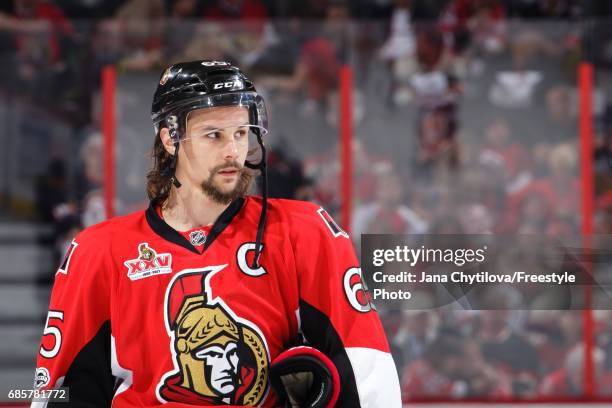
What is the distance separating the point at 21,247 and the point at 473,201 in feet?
4.77

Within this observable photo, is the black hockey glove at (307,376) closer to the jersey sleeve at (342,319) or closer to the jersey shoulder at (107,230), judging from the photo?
the jersey sleeve at (342,319)

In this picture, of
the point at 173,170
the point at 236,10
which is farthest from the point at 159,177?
the point at 236,10

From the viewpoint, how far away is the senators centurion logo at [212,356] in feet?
5.20

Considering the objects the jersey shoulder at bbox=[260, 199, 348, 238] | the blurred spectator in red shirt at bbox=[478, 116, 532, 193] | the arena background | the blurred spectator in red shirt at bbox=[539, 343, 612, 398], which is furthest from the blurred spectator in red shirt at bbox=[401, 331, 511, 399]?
the jersey shoulder at bbox=[260, 199, 348, 238]

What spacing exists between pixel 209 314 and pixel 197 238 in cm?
13

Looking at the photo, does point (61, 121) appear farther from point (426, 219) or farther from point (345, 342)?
point (345, 342)

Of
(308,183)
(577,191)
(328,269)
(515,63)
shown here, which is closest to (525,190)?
(577,191)

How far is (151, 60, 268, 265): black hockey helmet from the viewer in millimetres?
1633

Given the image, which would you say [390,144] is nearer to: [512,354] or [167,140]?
[512,354]

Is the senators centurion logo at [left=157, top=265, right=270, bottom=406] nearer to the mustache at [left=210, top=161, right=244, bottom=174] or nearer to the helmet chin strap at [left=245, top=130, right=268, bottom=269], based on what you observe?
the helmet chin strap at [left=245, top=130, right=268, bottom=269]

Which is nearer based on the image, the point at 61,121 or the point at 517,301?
the point at 517,301

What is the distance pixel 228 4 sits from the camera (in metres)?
3.80

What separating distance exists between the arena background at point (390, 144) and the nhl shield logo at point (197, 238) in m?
1.50

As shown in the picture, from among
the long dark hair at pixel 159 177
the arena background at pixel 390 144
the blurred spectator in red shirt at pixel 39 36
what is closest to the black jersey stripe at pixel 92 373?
the long dark hair at pixel 159 177
